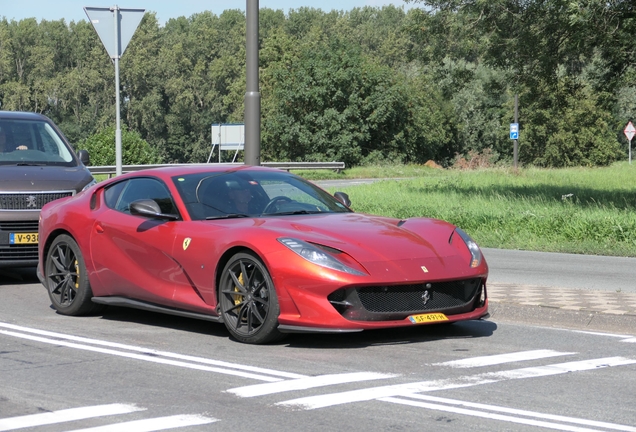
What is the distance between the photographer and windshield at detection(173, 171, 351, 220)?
27.8 ft

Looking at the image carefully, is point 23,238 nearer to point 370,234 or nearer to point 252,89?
point 252,89

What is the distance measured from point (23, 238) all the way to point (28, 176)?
0.85 metres

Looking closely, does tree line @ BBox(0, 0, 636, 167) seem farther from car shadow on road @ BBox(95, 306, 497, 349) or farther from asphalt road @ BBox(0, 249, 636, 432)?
asphalt road @ BBox(0, 249, 636, 432)

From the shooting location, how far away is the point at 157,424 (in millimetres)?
5246

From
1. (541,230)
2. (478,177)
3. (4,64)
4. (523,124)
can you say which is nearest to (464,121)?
(523,124)

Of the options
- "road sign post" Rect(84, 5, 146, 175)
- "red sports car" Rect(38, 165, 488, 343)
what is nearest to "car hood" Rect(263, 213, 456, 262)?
"red sports car" Rect(38, 165, 488, 343)

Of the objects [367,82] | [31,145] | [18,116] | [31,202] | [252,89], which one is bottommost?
[31,202]

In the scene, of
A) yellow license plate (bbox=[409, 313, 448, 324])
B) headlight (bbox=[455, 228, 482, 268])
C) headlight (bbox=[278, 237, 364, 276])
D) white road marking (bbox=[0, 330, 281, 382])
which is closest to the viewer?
white road marking (bbox=[0, 330, 281, 382])

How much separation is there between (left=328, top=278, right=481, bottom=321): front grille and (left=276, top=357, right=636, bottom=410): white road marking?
1061 millimetres

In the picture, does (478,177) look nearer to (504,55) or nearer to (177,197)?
(504,55)

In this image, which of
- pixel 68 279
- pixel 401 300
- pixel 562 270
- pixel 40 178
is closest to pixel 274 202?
pixel 401 300

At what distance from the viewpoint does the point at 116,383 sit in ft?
20.9

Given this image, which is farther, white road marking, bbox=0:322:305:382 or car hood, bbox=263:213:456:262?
car hood, bbox=263:213:456:262

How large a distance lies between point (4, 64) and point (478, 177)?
3681 inches
